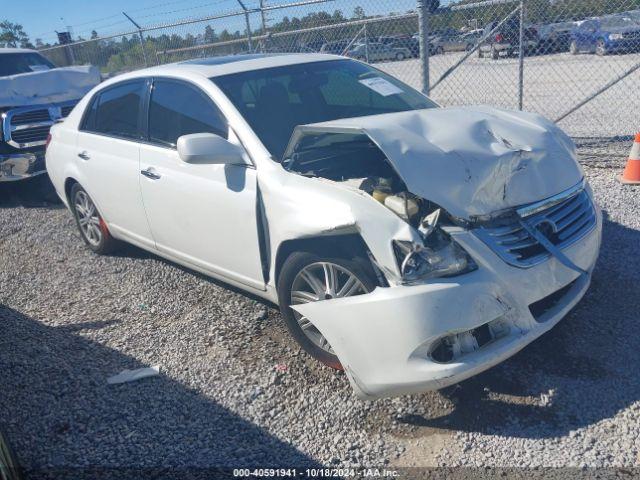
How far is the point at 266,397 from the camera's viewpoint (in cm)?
329

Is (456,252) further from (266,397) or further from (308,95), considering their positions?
(308,95)

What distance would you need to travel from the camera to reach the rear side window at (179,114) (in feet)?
13.2

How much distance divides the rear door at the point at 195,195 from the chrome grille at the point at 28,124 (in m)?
4.31

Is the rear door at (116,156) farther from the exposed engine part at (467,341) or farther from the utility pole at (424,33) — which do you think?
the utility pole at (424,33)

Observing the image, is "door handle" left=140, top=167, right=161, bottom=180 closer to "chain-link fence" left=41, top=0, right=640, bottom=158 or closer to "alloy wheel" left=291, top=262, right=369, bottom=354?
"alloy wheel" left=291, top=262, right=369, bottom=354

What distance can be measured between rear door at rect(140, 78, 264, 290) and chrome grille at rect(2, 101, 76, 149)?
14.1ft

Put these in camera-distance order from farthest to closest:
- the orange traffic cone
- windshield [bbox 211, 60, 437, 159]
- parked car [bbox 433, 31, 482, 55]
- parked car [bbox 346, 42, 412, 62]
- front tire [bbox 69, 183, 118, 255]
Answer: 1. parked car [bbox 346, 42, 412, 62]
2. parked car [bbox 433, 31, 482, 55]
3. the orange traffic cone
4. front tire [bbox 69, 183, 118, 255]
5. windshield [bbox 211, 60, 437, 159]

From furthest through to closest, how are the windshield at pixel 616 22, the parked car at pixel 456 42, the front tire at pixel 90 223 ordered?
the windshield at pixel 616 22
the parked car at pixel 456 42
the front tire at pixel 90 223

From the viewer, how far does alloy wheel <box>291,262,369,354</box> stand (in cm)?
315

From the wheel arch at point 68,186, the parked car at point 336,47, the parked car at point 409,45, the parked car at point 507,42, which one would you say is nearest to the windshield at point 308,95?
the wheel arch at point 68,186

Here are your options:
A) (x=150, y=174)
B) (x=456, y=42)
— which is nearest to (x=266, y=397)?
(x=150, y=174)

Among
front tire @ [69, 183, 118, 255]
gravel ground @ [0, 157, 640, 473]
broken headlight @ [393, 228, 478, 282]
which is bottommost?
gravel ground @ [0, 157, 640, 473]

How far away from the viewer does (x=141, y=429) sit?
312 cm

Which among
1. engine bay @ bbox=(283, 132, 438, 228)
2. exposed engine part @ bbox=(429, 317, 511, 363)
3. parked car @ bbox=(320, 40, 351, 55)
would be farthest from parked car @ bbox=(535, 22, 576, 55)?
exposed engine part @ bbox=(429, 317, 511, 363)
